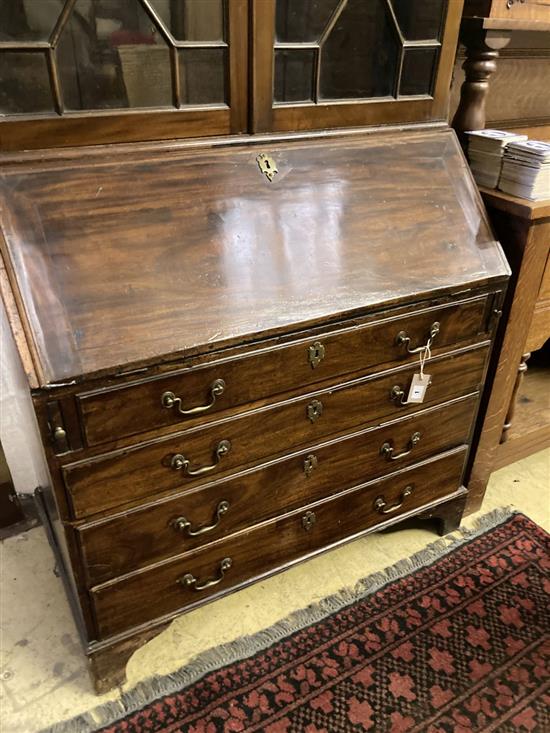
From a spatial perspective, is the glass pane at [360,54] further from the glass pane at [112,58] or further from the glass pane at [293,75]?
the glass pane at [112,58]

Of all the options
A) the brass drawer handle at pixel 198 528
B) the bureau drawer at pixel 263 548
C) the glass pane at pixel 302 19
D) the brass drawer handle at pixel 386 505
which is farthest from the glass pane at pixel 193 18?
the brass drawer handle at pixel 386 505

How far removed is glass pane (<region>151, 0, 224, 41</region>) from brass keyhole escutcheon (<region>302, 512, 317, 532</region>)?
3.81 feet

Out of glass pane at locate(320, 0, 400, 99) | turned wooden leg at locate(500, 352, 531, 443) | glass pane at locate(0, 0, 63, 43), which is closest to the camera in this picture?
glass pane at locate(0, 0, 63, 43)

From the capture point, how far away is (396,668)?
158cm

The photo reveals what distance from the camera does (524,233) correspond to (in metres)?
1.56

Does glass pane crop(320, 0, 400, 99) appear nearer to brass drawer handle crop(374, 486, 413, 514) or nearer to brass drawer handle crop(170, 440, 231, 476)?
brass drawer handle crop(170, 440, 231, 476)

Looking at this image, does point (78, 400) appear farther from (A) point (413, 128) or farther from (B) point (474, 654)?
(B) point (474, 654)

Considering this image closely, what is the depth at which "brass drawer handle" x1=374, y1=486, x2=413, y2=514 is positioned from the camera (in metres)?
1.75

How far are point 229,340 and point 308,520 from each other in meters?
0.65

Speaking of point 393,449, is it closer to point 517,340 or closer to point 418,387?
point 418,387

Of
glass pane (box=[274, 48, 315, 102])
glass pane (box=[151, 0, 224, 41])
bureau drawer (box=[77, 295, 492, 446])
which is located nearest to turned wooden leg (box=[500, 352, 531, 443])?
bureau drawer (box=[77, 295, 492, 446])

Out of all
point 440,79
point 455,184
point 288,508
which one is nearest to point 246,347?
point 288,508

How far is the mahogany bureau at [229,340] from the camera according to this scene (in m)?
1.15

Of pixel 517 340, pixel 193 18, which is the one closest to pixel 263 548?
pixel 517 340
